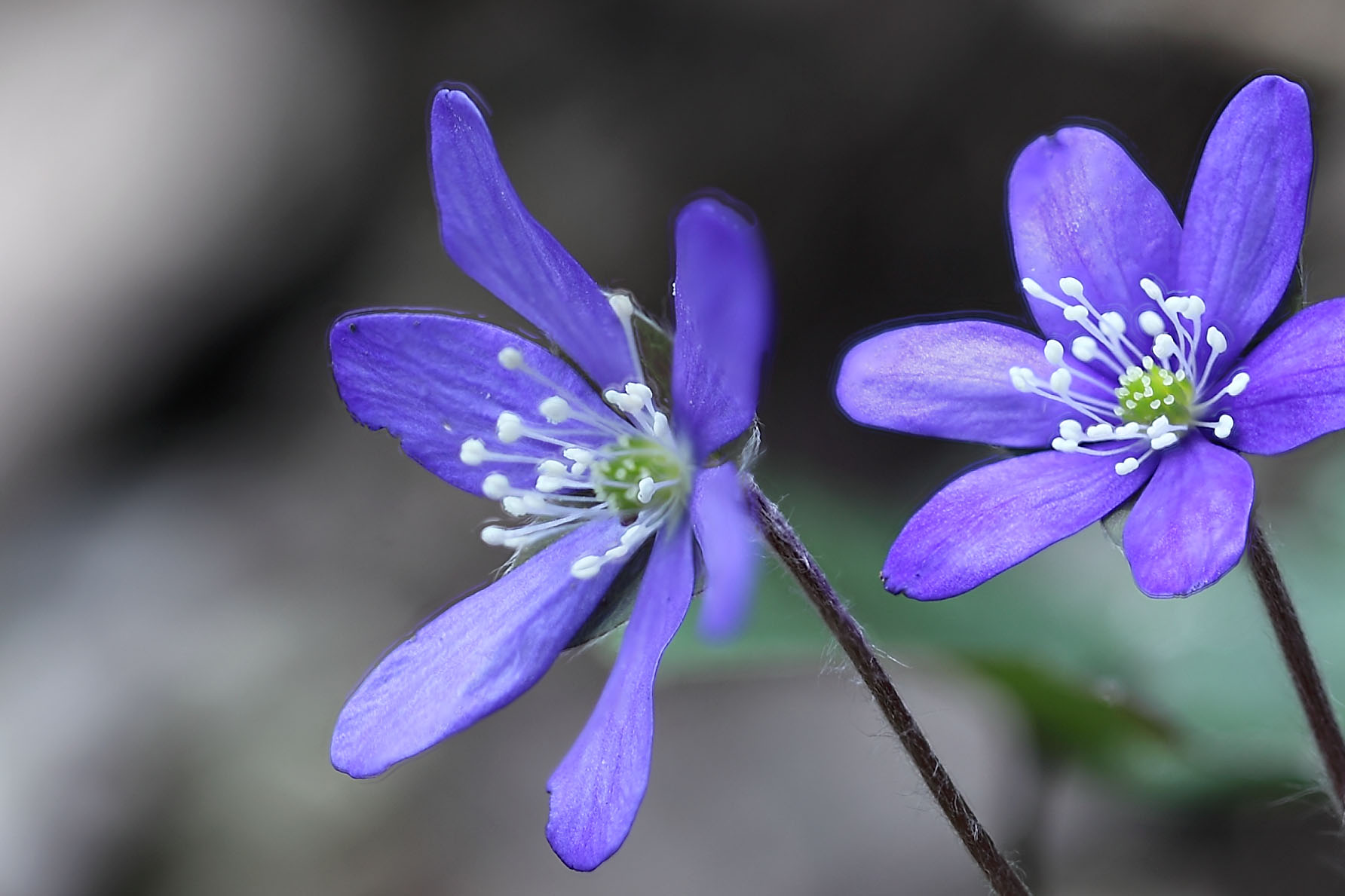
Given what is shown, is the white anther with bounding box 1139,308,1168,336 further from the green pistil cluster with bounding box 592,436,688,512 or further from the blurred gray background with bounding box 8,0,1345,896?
the blurred gray background with bounding box 8,0,1345,896

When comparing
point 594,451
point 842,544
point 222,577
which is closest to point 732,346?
point 594,451

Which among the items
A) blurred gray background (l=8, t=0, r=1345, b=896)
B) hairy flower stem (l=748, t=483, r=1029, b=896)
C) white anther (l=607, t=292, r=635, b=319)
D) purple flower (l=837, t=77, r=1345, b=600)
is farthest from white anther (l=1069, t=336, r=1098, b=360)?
blurred gray background (l=8, t=0, r=1345, b=896)

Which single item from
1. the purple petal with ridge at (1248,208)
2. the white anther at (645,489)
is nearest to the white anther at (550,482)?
the white anther at (645,489)

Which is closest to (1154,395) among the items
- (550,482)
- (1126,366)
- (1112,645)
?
(1126,366)

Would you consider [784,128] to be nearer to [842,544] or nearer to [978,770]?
[842,544]

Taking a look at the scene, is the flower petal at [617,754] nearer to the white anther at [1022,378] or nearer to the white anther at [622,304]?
the white anther at [622,304]

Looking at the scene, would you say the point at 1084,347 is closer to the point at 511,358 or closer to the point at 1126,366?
the point at 1126,366
